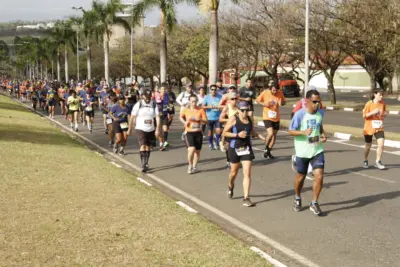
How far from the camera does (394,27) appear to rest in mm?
26047

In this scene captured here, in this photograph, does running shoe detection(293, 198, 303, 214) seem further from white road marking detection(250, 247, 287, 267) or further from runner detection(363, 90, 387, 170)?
runner detection(363, 90, 387, 170)

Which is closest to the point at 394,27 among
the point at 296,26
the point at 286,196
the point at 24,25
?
the point at 296,26

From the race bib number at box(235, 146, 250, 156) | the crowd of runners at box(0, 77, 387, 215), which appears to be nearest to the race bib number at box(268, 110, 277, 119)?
the crowd of runners at box(0, 77, 387, 215)

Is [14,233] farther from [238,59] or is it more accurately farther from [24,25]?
[24,25]

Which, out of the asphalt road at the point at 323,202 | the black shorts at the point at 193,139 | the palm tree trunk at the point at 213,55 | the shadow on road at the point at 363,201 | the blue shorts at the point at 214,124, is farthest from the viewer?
the palm tree trunk at the point at 213,55

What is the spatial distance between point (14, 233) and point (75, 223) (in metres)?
0.79

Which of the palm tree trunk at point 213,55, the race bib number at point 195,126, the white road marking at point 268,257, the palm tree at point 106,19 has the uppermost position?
the palm tree at point 106,19

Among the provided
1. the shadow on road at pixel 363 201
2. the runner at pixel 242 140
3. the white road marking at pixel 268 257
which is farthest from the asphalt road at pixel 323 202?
the runner at pixel 242 140

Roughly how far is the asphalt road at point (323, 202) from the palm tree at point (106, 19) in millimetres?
34997

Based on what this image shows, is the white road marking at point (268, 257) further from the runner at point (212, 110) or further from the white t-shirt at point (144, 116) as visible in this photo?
the runner at point (212, 110)

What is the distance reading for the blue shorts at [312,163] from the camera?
7691mm

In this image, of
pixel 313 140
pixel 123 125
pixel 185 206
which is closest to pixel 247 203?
pixel 185 206

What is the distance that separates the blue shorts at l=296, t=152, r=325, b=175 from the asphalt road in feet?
2.11

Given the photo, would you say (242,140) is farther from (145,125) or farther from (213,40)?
(213,40)
